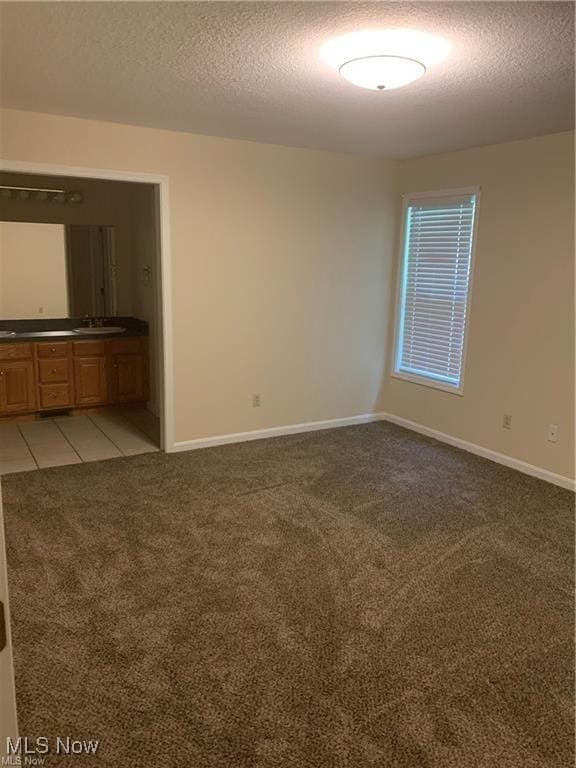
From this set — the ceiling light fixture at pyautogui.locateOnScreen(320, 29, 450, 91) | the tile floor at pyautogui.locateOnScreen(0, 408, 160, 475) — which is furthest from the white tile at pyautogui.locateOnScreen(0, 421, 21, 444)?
the ceiling light fixture at pyautogui.locateOnScreen(320, 29, 450, 91)

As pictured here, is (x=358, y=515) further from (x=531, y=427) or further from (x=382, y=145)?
(x=382, y=145)

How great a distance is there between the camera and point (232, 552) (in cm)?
316

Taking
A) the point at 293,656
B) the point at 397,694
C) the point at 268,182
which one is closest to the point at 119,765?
the point at 293,656

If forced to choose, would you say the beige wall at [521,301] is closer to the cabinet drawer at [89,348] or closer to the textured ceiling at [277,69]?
the textured ceiling at [277,69]

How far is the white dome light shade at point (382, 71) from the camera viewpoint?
2.45m

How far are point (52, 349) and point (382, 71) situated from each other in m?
4.10

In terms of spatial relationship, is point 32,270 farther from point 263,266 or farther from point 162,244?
point 263,266

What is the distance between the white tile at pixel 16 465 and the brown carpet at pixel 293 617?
0.47 ft

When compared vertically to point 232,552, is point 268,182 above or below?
Answer: above

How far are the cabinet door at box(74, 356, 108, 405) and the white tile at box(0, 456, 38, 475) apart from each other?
126cm

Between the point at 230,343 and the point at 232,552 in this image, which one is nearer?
the point at 232,552

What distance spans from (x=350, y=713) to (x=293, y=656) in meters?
0.36

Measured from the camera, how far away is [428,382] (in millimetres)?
5312

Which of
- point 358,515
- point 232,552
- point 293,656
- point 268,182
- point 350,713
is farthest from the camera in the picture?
point 268,182
